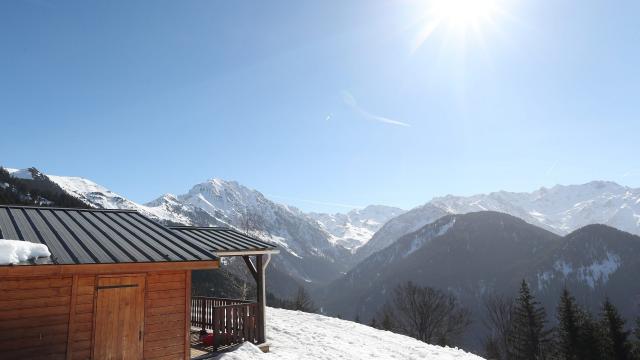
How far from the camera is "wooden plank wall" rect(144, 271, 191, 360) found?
1116 cm

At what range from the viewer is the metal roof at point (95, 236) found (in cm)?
1023

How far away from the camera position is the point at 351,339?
64.1ft

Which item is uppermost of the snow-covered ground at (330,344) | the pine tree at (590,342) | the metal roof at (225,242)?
the metal roof at (225,242)

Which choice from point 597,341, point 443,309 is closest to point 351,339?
point 597,341

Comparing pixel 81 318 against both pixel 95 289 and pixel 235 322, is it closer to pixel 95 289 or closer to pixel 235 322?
pixel 95 289

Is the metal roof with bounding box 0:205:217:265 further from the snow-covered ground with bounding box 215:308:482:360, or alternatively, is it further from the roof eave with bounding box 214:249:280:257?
the snow-covered ground with bounding box 215:308:482:360

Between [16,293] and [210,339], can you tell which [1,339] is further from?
[210,339]

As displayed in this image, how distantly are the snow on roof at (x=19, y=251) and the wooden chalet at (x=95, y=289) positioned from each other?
0.53 feet

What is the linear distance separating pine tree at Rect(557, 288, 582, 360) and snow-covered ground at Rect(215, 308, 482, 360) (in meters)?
27.2

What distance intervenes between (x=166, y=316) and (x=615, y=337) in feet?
136

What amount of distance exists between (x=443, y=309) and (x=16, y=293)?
166ft

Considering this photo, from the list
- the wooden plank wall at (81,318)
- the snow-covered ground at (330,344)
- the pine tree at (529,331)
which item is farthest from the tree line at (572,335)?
the wooden plank wall at (81,318)

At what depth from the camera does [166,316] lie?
11.5 metres

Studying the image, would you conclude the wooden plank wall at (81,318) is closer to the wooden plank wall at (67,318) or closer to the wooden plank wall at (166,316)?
the wooden plank wall at (67,318)
